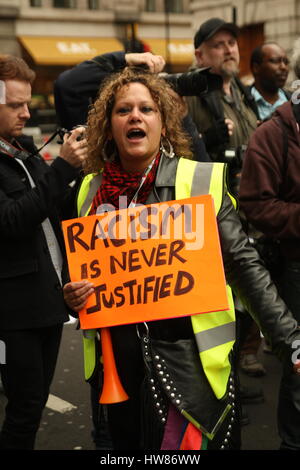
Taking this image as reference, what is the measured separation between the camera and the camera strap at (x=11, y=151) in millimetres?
2836

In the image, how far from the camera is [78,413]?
4.12m

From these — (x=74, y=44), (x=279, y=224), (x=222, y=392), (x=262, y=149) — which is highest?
(x=74, y=44)

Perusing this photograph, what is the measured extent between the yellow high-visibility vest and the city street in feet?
4.74

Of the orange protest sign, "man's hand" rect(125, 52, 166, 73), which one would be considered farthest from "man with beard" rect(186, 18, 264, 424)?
the orange protest sign

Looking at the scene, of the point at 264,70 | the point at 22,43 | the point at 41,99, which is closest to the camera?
the point at 264,70

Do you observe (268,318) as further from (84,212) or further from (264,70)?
(264,70)

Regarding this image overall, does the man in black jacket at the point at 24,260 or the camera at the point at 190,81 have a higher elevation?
the camera at the point at 190,81

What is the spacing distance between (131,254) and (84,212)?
309 mm

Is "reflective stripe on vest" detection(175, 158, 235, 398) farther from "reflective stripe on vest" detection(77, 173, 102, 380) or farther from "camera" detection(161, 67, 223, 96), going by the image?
"camera" detection(161, 67, 223, 96)

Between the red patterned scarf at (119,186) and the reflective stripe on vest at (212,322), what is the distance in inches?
4.5

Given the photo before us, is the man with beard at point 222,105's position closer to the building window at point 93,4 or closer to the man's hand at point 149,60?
the man's hand at point 149,60

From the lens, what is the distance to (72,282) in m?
2.37

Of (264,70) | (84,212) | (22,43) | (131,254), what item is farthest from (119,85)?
(22,43)

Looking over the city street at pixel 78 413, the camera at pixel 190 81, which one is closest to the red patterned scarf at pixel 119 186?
the camera at pixel 190 81
